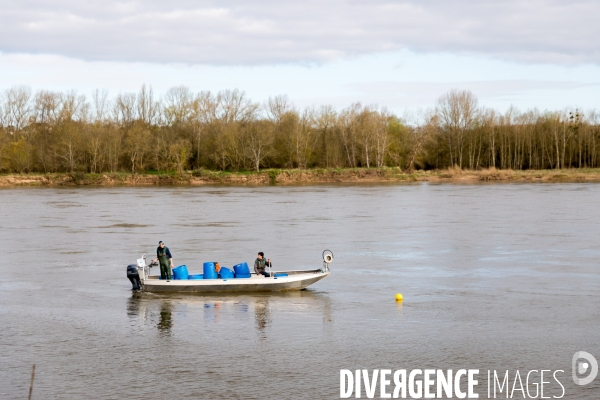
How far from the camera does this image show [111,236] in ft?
122

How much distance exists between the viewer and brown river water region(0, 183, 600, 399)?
1520cm

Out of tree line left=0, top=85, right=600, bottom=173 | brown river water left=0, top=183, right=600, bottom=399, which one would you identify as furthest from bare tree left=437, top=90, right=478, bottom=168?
brown river water left=0, top=183, right=600, bottom=399

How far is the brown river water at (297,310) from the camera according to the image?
1520cm

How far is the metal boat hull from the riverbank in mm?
72915

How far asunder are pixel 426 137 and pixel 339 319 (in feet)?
285

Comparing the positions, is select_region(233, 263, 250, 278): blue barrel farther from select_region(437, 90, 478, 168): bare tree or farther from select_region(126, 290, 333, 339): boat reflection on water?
select_region(437, 90, 478, 168): bare tree

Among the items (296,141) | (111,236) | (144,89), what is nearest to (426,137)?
(296,141)

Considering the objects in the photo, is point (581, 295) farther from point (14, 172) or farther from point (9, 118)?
point (9, 118)

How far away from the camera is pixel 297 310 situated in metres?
20.7

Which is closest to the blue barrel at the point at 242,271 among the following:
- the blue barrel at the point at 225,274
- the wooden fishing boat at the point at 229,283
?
the wooden fishing boat at the point at 229,283

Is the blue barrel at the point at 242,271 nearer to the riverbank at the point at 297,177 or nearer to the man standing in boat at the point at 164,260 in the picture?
the man standing in boat at the point at 164,260

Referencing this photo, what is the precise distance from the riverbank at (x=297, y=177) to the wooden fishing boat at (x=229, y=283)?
239 ft

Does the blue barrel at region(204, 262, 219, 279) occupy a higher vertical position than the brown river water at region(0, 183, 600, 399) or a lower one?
higher

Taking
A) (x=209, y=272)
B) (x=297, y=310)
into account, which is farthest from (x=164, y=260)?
(x=297, y=310)
